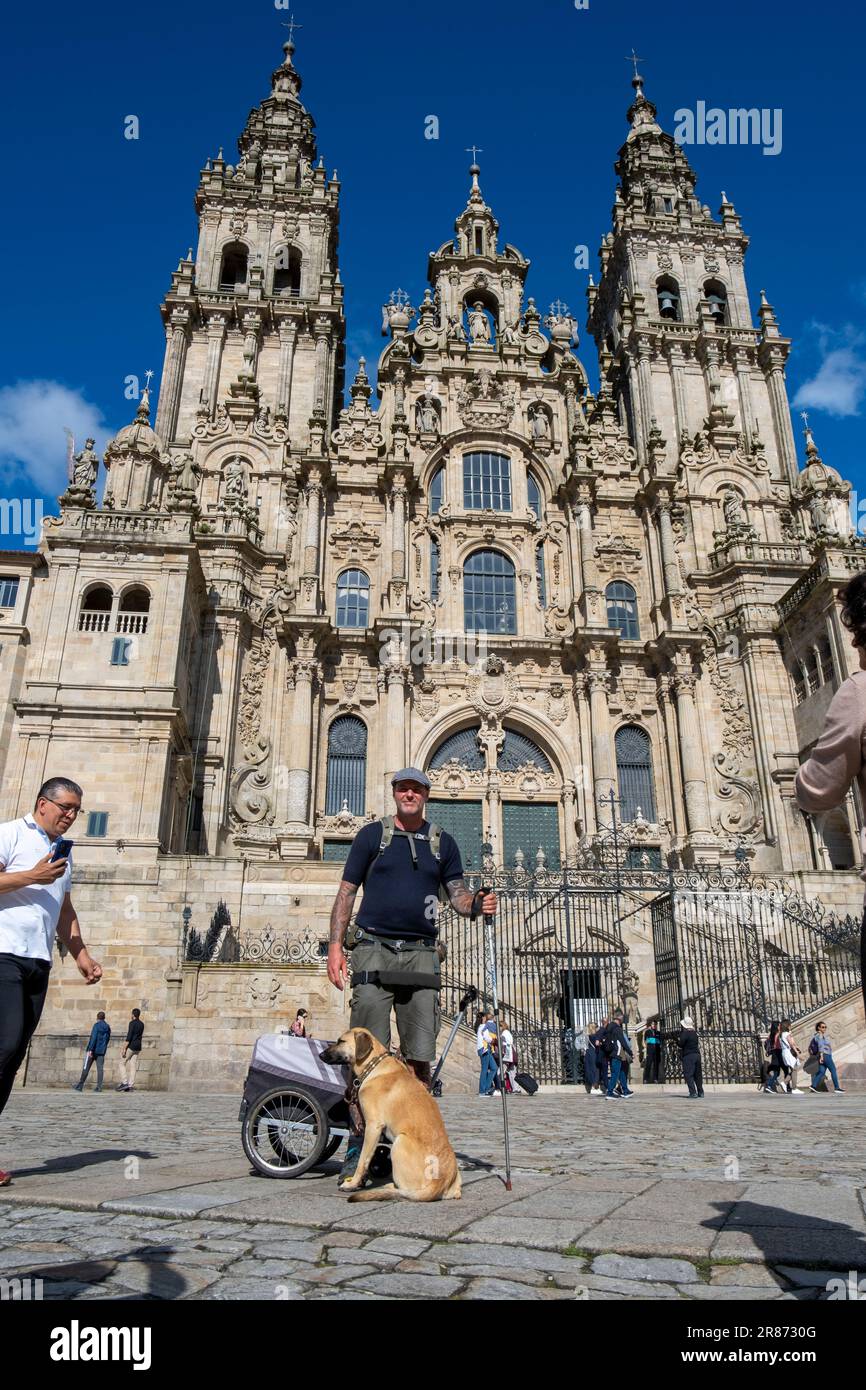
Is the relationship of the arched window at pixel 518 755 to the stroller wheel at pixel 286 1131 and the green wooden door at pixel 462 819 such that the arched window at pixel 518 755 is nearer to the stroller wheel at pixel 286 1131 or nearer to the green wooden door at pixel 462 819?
the green wooden door at pixel 462 819

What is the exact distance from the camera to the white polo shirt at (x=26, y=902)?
5.34 meters

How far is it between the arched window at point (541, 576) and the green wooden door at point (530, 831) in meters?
7.24

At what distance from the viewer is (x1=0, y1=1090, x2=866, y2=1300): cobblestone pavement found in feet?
10.1

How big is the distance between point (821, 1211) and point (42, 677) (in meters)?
22.0

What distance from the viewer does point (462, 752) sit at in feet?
99.1

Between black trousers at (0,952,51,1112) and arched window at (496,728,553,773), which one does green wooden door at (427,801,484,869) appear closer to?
arched window at (496,728,553,773)

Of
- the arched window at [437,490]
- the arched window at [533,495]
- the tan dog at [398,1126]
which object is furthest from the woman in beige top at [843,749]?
the arched window at [533,495]

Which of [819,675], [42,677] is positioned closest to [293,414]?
[42,677]

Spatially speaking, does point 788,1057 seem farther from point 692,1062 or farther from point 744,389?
point 744,389

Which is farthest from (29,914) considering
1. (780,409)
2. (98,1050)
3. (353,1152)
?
(780,409)

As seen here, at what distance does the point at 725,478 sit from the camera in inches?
1319

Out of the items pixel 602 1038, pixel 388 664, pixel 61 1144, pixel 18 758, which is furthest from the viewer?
pixel 388 664

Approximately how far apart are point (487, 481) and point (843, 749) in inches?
1238
